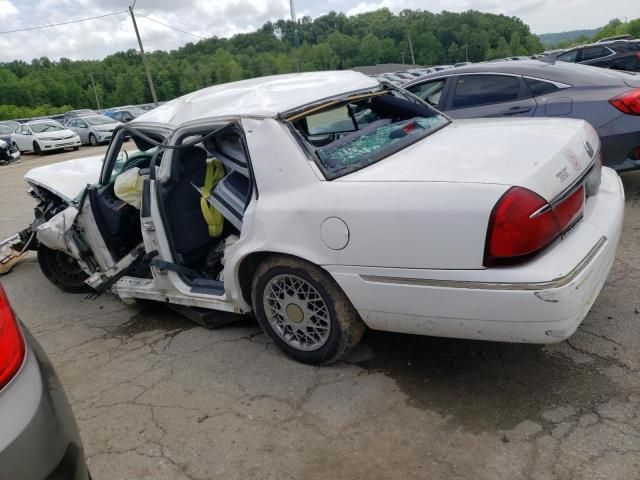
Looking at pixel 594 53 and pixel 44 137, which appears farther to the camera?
pixel 44 137

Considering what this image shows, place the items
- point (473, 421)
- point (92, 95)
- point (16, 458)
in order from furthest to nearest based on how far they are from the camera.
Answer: point (92, 95), point (473, 421), point (16, 458)

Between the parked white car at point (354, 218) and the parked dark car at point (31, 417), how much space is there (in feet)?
4.61

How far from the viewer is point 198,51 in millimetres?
69688

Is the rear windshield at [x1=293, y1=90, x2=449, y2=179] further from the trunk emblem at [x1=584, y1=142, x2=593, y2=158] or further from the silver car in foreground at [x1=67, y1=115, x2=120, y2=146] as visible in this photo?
the silver car in foreground at [x1=67, y1=115, x2=120, y2=146]

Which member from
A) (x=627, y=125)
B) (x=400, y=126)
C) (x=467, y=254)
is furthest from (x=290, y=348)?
(x=627, y=125)

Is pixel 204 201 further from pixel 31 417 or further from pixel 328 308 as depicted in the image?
pixel 31 417

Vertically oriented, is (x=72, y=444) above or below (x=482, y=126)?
below

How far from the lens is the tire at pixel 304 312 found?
9.20ft

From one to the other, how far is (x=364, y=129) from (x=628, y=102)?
298 centimetres

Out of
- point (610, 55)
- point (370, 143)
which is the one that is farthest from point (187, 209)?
point (610, 55)

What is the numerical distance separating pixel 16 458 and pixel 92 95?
92019 millimetres

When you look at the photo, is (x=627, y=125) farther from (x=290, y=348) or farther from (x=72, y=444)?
(x=72, y=444)

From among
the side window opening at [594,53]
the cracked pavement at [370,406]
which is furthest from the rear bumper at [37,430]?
the side window opening at [594,53]

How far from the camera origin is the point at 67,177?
495cm
